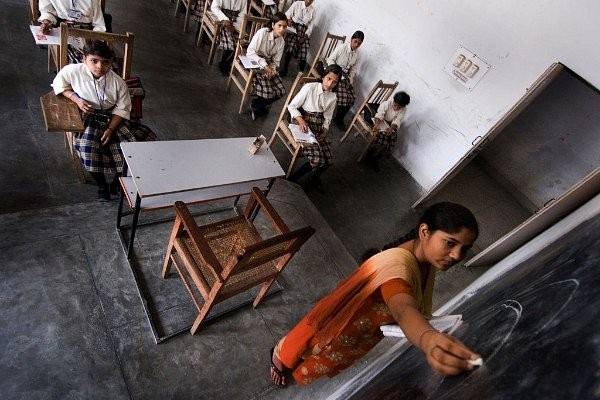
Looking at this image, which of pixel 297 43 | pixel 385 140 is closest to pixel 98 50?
pixel 385 140

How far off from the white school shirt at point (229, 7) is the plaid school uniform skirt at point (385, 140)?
2.50m

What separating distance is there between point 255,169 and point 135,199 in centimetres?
83

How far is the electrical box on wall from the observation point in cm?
393

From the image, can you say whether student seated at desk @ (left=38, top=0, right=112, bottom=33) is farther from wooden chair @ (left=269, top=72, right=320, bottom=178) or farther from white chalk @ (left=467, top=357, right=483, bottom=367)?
white chalk @ (left=467, top=357, right=483, bottom=367)

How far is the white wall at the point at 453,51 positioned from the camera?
328 centimetres

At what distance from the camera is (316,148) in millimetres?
3691

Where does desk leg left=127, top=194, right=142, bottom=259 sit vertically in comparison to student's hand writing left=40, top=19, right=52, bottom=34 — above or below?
below

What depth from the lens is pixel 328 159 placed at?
3771 millimetres

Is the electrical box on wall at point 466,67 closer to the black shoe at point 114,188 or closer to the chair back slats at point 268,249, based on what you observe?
the chair back slats at point 268,249

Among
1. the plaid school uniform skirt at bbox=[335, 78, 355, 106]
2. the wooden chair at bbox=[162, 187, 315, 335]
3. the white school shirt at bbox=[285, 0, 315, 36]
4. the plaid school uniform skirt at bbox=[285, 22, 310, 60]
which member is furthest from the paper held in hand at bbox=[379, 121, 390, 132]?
the wooden chair at bbox=[162, 187, 315, 335]

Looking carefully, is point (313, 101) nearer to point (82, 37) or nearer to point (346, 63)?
point (346, 63)

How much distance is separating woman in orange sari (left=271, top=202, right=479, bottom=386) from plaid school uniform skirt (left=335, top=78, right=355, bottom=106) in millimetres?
3727

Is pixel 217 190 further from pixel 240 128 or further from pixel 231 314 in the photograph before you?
pixel 240 128

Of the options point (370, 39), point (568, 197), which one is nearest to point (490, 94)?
point (568, 197)
